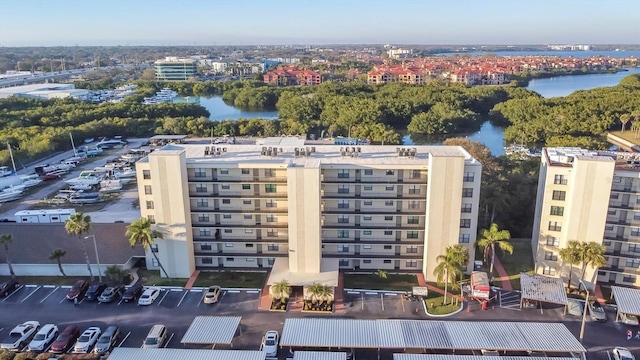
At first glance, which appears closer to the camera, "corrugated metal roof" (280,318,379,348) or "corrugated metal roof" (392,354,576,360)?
"corrugated metal roof" (392,354,576,360)

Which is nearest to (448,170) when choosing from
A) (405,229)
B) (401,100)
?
(405,229)

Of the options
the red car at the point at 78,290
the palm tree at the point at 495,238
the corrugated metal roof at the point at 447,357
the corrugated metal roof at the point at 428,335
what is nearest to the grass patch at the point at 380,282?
the palm tree at the point at 495,238

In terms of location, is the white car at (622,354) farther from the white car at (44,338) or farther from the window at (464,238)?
the white car at (44,338)

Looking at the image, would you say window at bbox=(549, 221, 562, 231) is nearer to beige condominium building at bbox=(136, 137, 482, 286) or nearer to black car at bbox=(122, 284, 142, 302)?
beige condominium building at bbox=(136, 137, 482, 286)

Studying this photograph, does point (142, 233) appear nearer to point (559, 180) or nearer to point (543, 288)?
point (543, 288)

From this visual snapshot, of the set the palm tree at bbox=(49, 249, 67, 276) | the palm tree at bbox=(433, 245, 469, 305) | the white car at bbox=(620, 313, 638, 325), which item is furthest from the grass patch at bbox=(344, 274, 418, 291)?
the palm tree at bbox=(49, 249, 67, 276)

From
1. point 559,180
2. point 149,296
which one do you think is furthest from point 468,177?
point 149,296
